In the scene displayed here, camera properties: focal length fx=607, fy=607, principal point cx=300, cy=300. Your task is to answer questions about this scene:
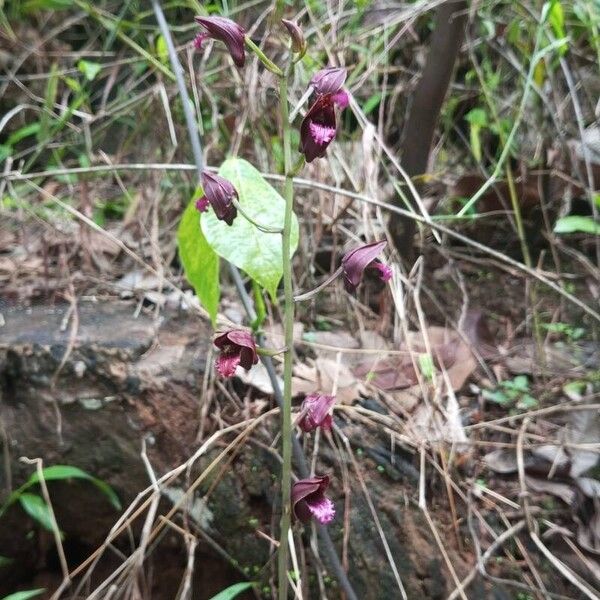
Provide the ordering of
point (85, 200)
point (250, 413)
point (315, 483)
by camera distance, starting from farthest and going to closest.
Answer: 1. point (85, 200)
2. point (250, 413)
3. point (315, 483)

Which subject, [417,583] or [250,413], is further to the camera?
[250,413]

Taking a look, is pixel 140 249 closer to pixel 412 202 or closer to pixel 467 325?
pixel 412 202

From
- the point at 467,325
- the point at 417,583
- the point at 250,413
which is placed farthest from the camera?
the point at 467,325

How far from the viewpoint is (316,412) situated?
624 mm

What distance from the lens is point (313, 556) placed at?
3.29 feet

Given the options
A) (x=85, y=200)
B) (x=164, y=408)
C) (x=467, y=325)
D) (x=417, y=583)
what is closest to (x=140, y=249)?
(x=85, y=200)

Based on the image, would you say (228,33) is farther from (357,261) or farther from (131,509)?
(131,509)

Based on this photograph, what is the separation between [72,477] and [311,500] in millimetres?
830

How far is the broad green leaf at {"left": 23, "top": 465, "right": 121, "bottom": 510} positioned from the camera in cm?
116

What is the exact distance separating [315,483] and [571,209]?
130cm

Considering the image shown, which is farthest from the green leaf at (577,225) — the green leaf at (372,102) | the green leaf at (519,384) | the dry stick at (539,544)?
the green leaf at (372,102)

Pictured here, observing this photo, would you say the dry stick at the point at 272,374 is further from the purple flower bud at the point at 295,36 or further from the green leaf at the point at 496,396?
the green leaf at the point at 496,396

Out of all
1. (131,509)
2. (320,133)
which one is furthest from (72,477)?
(320,133)

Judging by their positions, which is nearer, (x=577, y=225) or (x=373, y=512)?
(x=373, y=512)
